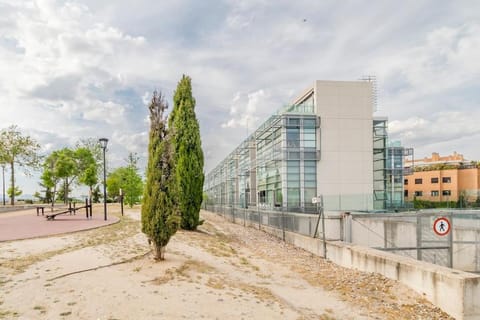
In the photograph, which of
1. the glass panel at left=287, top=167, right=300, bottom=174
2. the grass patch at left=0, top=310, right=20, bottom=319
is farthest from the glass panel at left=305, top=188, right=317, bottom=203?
the grass patch at left=0, top=310, right=20, bottom=319

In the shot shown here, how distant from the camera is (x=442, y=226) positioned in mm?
7809

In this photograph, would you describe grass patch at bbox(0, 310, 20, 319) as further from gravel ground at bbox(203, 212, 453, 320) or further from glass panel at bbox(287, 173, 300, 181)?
glass panel at bbox(287, 173, 300, 181)

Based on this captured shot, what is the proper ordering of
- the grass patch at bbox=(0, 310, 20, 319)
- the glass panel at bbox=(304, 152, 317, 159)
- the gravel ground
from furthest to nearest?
the glass panel at bbox=(304, 152, 317, 159), the gravel ground, the grass patch at bbox=(0, 310, 20, 319)

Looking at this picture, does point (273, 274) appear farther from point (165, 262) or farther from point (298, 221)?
point (298, 221)

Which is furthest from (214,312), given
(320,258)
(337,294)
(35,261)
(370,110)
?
(370,110)

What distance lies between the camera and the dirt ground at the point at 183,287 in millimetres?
5199

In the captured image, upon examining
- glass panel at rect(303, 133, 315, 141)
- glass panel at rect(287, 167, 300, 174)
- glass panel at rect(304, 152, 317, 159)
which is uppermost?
glass panel at rect(303, 133, 315, 141)

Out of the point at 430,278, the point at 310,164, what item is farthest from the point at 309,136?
the point at 430,278

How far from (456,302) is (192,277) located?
196 inches

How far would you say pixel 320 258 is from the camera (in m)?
10.9

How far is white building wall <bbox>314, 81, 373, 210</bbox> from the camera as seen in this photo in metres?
29.8

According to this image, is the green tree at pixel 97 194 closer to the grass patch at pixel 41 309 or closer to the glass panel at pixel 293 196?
the glass panel at pixel 293 196

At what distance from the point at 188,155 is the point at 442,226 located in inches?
436

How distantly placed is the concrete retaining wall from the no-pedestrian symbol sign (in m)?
1.05
